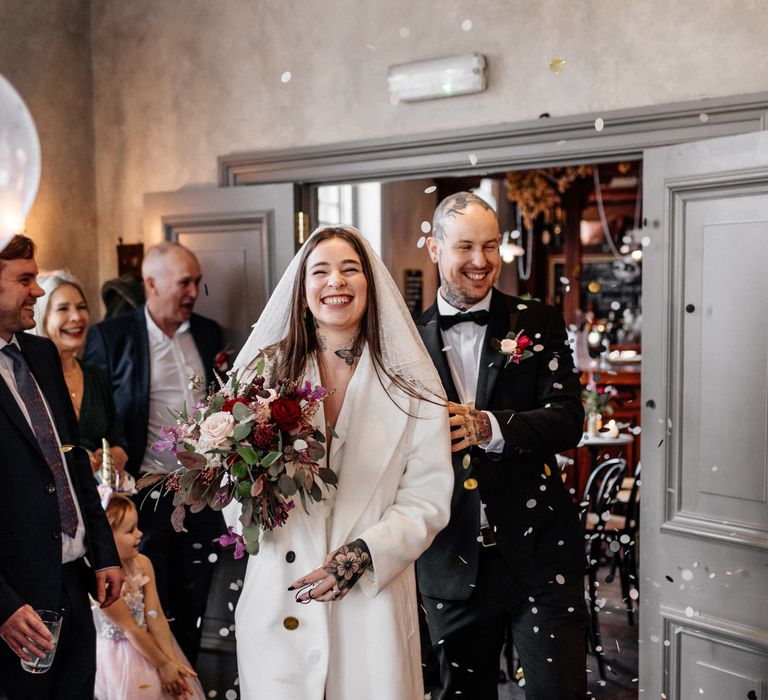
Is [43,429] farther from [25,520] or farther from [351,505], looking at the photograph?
[351,505]

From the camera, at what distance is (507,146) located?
3750 mm

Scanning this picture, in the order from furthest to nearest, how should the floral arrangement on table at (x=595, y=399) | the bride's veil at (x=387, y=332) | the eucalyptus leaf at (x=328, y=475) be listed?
the floral arrangement on table at (x=595, y=399) < the bride's veil at (x=387, y=332) < the eucalyptus leaf at (x=328, y=475)

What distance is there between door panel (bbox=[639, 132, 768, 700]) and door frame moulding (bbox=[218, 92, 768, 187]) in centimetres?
19

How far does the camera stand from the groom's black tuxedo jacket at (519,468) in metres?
2.70

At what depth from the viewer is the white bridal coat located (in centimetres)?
215

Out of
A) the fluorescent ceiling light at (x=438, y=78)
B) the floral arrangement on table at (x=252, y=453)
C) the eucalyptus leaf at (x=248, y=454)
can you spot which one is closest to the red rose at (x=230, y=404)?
the floral arrangement on table at (x=252, y=453)

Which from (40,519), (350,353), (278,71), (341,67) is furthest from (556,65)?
(40,519)

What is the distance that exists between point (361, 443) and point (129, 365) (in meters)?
2.12

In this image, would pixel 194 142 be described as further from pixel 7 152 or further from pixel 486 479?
pixel 7 152

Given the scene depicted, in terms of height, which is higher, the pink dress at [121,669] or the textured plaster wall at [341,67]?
the textured plaster wall at [341,67]

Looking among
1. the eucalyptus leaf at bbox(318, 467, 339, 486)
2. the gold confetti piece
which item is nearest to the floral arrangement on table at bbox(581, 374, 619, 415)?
the gold confetti piece

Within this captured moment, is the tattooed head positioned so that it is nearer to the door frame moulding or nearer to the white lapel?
the white lapel

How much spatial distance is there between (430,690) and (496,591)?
5.01 ft

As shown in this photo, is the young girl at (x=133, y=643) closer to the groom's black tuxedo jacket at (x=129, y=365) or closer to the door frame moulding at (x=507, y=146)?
the groom's black tuxedo jacket at (x=129, y=365)
